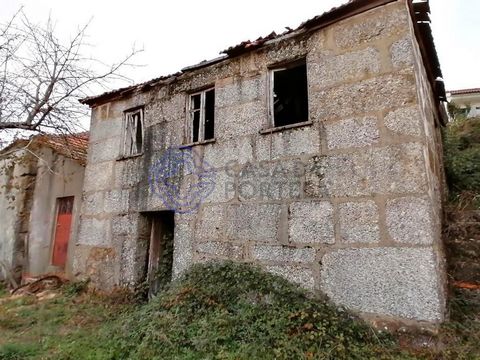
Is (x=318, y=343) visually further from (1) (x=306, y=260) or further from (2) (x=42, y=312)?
(2) (x=42, y=312)

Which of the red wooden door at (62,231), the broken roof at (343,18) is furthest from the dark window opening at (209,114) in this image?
the red wooden door at (62,231)

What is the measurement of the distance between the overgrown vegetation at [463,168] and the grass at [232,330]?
85.0 inches

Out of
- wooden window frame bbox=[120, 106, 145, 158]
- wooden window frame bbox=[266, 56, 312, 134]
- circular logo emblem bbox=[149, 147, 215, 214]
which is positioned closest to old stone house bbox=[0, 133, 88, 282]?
wooden window frame bbox=[120, 106, 145, 158]

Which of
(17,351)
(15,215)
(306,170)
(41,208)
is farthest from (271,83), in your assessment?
(15,215)

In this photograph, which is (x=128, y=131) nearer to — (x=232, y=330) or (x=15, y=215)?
(x=232, y=330)

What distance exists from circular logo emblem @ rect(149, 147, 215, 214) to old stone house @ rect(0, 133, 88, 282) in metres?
2.89

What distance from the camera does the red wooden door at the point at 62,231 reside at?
7785mm

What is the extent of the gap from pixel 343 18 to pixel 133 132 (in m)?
4.48

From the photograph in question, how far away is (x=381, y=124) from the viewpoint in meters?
3.84

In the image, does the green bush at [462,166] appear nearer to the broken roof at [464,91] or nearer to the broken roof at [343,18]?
the broken roof at [343,18]

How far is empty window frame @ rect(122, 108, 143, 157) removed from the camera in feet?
21.5

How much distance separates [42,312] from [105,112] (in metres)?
4.12

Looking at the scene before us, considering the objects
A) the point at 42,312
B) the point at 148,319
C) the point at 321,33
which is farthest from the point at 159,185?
the point at 321,33

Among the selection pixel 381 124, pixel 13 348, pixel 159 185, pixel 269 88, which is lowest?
pixel 13 348
